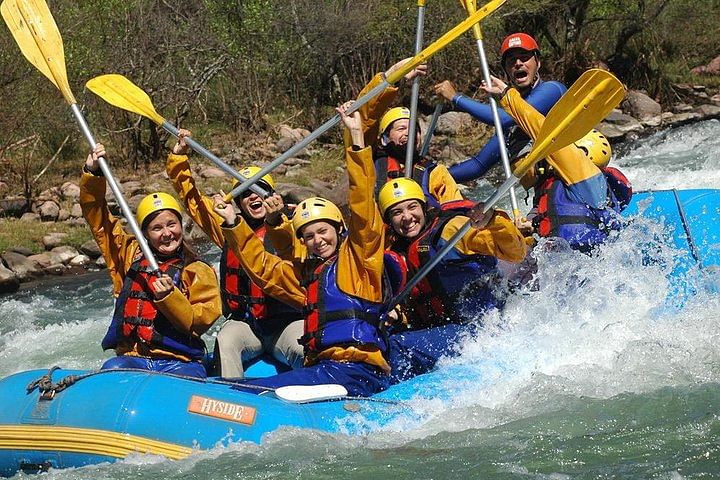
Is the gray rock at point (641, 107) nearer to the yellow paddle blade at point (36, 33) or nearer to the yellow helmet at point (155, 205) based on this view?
the yellow paddle blade at point (36, 33)

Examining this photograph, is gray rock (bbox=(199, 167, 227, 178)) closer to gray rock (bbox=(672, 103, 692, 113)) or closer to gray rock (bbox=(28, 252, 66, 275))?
gray rock (bbox=(28, 252, 66, 275))

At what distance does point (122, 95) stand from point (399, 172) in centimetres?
183

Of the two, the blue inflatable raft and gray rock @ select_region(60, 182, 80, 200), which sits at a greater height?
gray rock @ select_region(60, 182, 80, 200)

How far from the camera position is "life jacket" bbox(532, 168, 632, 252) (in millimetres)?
4695

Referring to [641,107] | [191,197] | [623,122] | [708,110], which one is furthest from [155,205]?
[708,110]

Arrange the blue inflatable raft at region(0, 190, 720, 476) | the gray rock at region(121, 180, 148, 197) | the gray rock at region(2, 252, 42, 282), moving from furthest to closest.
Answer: the gray rock at region(121, 180, 148, 197) < the gray rock at region(2, 252, 42, 282) < the blue inflatable raft at region(0, 190, 720, 476)

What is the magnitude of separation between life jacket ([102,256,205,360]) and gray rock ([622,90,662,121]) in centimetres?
1237

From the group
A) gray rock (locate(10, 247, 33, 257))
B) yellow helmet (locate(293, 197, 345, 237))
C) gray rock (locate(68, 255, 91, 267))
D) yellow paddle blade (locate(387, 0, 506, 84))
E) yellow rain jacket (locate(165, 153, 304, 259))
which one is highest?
yellow paddle blade (locate(387, 0, 506, 84))

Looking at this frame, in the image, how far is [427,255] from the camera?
445cm

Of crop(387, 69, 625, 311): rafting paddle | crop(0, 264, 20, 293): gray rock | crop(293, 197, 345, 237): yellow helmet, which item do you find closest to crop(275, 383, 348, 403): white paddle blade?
crop(387, 69, 625, 311): rafting paddle

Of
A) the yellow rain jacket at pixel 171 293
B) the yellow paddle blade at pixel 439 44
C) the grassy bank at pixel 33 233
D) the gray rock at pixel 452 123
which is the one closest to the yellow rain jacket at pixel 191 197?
the yellow rain jacket at pixel 171 293

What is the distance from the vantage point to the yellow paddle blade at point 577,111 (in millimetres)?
4281

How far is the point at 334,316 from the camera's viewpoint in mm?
4062

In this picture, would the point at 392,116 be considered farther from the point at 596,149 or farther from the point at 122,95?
the point at 122,95
